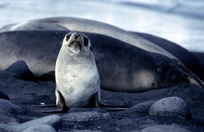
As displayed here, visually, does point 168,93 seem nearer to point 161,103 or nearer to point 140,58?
point 140,58

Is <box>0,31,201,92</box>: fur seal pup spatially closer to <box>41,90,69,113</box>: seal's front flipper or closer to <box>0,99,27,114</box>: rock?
<box>41,90,69,113</box>: seal's front flipper

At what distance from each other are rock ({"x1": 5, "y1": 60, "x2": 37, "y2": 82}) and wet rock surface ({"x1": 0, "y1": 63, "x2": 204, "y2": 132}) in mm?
88

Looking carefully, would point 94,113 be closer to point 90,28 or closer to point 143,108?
point 143,108

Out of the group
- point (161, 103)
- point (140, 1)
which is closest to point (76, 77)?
point (161, 103)

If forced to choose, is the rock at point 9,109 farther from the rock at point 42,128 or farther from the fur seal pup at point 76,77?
the rock at point 42,128

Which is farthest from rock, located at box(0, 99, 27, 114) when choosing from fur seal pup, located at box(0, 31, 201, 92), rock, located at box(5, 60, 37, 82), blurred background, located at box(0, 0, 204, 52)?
blurred background, located at box(0, 0, 204, 52)

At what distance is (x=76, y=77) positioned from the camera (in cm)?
448

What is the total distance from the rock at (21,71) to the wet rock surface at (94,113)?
0.09m

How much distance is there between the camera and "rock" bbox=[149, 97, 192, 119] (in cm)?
393

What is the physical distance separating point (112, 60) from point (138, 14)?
668cm

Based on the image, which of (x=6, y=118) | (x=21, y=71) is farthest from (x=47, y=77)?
(x=6, y=118)

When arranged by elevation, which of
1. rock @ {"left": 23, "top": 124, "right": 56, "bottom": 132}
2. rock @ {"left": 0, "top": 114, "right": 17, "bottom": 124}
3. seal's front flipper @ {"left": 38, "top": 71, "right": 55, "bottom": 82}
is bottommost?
seal's front flipper @ {"left": 38, "top": 71, "right": 55, "bottom": 82}

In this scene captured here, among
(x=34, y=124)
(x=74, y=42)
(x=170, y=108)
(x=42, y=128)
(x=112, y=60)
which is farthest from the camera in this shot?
(x=112, y=60)

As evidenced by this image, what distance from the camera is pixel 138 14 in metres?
A: 12.7
